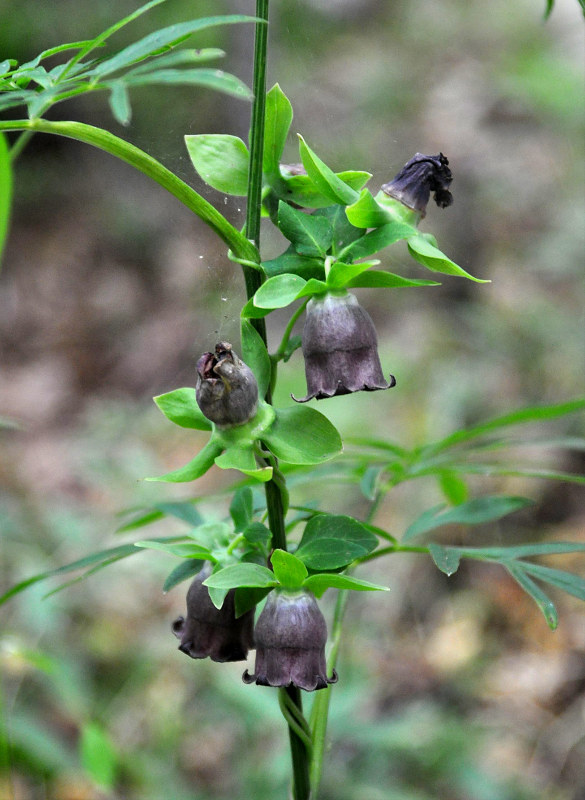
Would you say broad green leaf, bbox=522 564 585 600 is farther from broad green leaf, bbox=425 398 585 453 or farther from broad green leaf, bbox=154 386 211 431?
broad green leaf, bbox=154 386 211 431

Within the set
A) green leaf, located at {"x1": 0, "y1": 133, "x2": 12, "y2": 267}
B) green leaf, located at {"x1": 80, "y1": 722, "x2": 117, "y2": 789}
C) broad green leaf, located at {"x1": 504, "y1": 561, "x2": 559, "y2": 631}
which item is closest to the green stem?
green leaf, located at {"x1": 0, "y1": 133, "x2": 12, "y2": 267}

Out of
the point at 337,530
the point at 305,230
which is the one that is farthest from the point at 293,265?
the point at 337,530

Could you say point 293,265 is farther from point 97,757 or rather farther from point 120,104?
point 97,757

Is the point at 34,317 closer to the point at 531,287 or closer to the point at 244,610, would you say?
the point at 531,287

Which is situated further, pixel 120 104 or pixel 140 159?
pixel 140 159

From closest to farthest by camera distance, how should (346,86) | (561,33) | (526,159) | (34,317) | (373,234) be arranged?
(373,234) < (526,159) < (34,317) < (346,86) < (561,33)

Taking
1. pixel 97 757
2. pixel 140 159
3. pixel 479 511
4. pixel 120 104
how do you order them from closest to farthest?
pixel 120 104 → pixel 140 159 → pixel 479 511 → pixel 97 757

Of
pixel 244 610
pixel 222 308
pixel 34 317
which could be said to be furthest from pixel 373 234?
pixel 34 317

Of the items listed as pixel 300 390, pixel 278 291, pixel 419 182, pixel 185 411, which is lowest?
pixel 300 390
